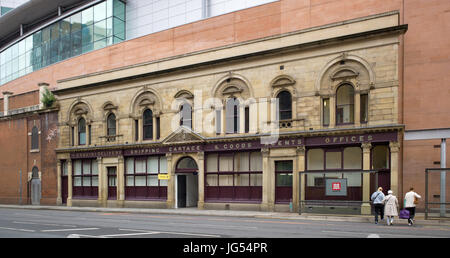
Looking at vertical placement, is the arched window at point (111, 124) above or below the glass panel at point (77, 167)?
above

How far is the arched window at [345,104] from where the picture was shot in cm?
2517

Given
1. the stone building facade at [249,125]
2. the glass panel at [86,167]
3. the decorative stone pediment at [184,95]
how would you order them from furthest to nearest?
the glass panel at [86,167], the decorative stone pediment at [184,95], the stone building facade at [249,125]

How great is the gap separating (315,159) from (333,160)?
1149 mm

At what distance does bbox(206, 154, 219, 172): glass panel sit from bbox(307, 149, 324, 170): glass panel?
695 centimetres

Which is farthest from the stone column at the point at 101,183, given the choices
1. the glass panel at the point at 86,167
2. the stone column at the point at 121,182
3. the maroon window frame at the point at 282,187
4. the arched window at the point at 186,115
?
the maroon window frame at the point at 282,187

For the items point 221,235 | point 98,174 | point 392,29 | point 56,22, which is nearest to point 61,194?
point 98,174

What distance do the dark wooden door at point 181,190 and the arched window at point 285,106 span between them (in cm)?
960

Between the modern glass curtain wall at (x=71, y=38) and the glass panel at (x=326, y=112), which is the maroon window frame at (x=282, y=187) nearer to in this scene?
the glass panel at (x=326, y=112)

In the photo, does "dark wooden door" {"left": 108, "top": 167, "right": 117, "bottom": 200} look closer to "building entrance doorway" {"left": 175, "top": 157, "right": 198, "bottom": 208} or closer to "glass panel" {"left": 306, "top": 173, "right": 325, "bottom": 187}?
"building entrance doorway" {"left": 175, "top": 157, "right": 198, "bottom": 208}

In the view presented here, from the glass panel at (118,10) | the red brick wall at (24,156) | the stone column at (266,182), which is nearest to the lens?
the stone column at (266,182)

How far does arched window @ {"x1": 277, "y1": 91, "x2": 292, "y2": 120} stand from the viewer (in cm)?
2703

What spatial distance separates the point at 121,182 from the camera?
1356 inches

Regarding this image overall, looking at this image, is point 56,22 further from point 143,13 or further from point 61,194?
point 61,194

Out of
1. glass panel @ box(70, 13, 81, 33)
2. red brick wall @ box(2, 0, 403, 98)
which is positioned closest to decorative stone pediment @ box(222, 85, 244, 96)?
red brick wall @ box(2, 0, 403, 98)
